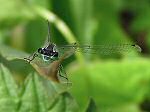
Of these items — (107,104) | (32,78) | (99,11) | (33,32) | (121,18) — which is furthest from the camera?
(121,18)

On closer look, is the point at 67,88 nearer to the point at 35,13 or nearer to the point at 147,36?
the point at 35,13

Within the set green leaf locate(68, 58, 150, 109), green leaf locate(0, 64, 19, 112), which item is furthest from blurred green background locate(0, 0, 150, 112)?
green leaf locate(0, 64, 19, 112)

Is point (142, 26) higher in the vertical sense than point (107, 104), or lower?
higher

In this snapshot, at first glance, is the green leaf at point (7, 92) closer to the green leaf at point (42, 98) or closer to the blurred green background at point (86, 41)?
the green leaf at point (42, 98)

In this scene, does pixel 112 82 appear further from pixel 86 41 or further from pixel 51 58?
pixel 51 58

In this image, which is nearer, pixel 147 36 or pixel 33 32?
pixel 33 32

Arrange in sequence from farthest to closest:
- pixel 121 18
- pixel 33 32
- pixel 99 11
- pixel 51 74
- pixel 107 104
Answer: pixel 121 18, pixel 99 11, pixel 33 32, pixel 107 104, pixel 51 74

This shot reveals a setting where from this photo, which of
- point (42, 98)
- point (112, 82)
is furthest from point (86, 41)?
point (42, 98)

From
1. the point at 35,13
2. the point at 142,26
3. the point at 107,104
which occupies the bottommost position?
the point at 107,104

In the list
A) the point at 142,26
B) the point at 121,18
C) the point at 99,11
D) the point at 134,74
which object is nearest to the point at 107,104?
the point at 134,74
